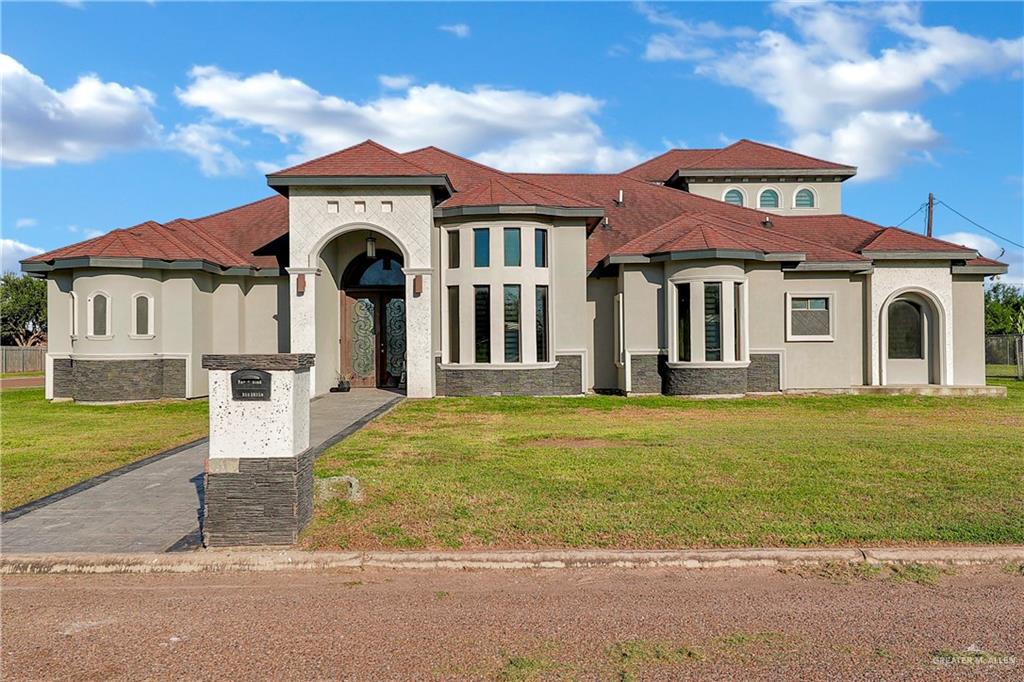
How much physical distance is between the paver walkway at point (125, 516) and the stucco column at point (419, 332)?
862 cm

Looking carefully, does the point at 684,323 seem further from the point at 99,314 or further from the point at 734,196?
the point at 99,314

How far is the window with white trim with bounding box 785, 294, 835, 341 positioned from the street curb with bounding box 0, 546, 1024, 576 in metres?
15.5

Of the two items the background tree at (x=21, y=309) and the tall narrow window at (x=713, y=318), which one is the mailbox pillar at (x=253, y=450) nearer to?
the tall narrow window at (x=713, y=318)

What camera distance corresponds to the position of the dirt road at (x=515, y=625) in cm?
376

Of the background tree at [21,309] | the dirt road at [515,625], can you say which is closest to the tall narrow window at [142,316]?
the dirt road at [515,625]

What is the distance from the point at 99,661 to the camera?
3887 mm

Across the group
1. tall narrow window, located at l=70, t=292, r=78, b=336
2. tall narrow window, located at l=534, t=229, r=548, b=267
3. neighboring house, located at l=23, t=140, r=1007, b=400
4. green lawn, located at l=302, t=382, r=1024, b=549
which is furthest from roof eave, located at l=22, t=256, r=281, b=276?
green lawn, located at l=302, t=382, r=1024, b=549

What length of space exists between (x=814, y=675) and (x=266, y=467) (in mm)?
4350

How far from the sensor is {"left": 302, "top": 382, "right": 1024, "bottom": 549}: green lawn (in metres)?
5.99

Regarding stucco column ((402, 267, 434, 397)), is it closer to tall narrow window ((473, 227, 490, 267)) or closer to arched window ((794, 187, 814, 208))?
tall narrow window ((473, 227, 490, 267))

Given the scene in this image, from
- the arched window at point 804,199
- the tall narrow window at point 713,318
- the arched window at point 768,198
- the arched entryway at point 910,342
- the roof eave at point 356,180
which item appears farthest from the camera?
the arched window at point 768,198

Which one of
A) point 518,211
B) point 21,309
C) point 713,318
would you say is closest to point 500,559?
point 518,211

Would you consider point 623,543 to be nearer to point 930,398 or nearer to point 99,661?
point 99,661

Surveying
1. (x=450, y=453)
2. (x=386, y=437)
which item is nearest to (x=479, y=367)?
(x=386, y=437)
